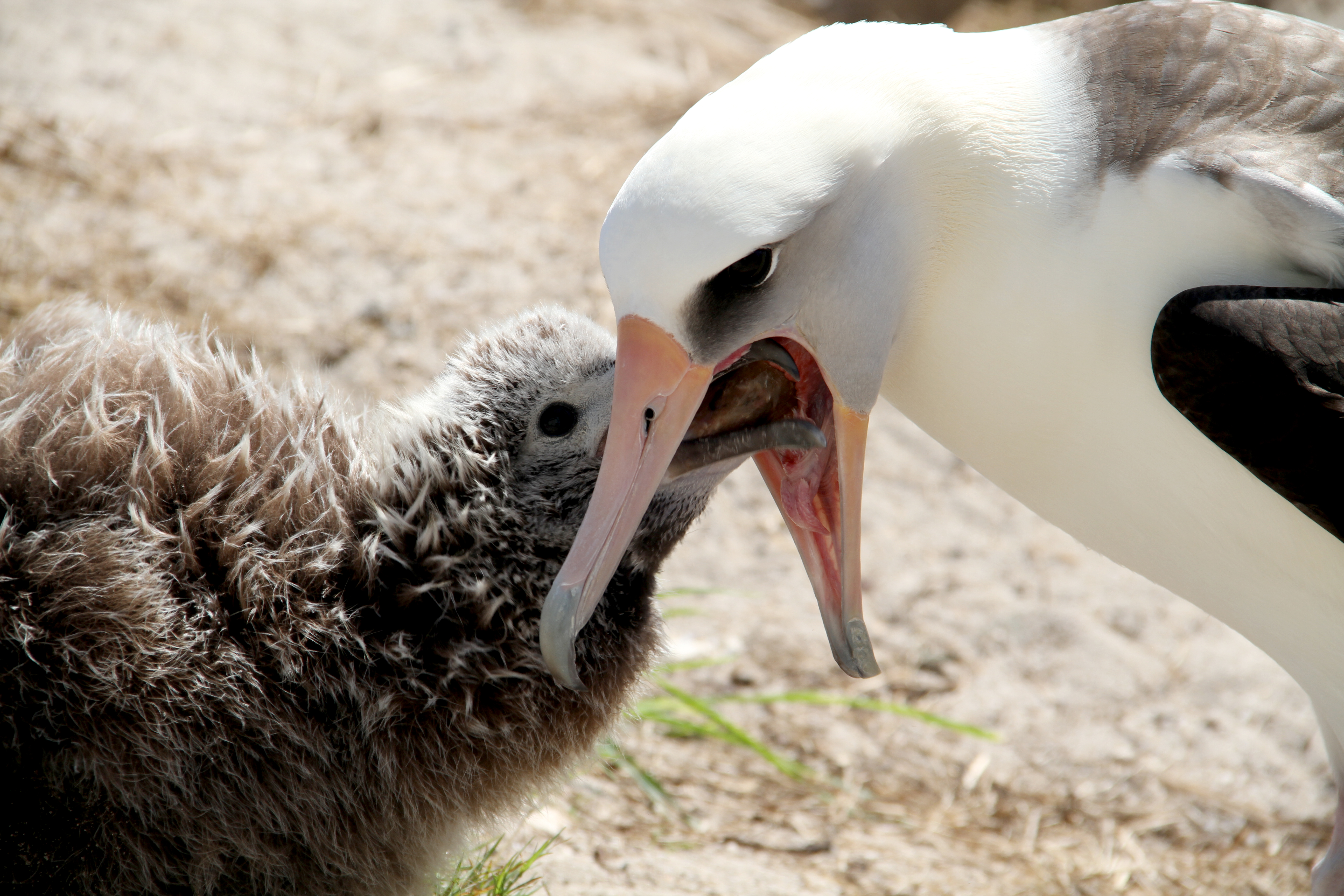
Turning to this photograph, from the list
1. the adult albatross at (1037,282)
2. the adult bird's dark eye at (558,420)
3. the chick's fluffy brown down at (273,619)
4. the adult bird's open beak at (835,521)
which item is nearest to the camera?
the adult albatross at (1037,282)

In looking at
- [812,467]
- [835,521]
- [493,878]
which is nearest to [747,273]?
[812,467]

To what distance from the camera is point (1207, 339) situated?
236cm

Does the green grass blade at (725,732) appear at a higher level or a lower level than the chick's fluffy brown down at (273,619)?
lower

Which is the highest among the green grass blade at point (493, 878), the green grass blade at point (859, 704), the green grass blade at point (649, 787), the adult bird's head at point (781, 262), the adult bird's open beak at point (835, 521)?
the adult bird's head at point (781, 262)

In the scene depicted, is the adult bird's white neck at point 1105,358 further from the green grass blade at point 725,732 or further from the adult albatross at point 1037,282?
the green grass blade at point 725,732

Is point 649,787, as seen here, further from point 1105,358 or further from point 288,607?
point 1105,358

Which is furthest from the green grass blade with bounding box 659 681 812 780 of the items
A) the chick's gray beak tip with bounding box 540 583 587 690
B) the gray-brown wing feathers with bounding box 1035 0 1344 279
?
the gray-brown wing feathers with bounding box 1035 0 1344 279

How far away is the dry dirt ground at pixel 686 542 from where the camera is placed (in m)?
3.82

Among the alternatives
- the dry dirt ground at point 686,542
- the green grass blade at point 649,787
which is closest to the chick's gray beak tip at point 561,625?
the dry dirt ground at point 686,542

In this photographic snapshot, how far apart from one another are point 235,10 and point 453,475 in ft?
17.5

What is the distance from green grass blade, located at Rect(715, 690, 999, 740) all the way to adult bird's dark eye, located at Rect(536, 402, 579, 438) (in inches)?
60.8

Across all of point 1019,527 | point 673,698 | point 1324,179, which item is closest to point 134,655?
point 673,698

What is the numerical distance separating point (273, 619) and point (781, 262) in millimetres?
1251

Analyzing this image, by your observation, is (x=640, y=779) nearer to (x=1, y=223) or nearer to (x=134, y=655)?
(x=134, y=655)
